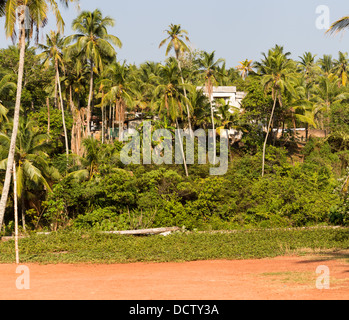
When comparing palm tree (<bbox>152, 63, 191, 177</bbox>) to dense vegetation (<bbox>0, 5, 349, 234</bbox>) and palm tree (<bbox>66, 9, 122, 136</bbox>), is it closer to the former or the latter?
dense vegetation (<bbox>0, 5, 349, 234</bbox>)

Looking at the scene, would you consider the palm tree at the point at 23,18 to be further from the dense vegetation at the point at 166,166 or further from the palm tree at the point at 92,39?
the palm tree at the point at 92,39

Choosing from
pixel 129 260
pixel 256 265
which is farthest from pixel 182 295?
pixel 129 260

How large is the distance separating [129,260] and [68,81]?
25120 millimetres

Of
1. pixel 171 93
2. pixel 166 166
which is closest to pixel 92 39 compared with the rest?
pixel 171 93

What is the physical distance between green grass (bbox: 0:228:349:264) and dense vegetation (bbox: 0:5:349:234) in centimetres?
254

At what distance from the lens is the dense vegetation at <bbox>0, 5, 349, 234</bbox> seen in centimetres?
2708

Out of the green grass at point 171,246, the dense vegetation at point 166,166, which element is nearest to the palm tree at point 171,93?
the dense vegetation at point 166,166

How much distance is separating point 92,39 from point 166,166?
11686 millimetres

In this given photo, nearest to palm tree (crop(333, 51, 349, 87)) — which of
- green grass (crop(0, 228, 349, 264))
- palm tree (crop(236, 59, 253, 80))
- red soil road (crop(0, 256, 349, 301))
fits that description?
palm tree (crop(236, 59, 253, 80))

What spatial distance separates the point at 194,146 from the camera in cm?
3488

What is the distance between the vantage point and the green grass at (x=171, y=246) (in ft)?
60.2

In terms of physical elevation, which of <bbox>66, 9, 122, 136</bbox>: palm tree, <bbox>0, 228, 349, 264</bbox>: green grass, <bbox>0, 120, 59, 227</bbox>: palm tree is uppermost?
<bbox>66, 9, 122, 136</bbox>: palm tree

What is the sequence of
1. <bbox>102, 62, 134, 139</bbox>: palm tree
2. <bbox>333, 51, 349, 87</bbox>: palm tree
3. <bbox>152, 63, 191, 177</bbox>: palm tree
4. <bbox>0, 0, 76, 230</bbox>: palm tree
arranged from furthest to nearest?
<bbox>333, 51, 349, 87</bbox>: palm tree < <bbox>102, 62, 134, 139</bbox>: palm tree < <bbox>152, 63, 191, 177</bbox>: palm tree < <bbox>0, 0, 76, 230</bbox>: palm tree

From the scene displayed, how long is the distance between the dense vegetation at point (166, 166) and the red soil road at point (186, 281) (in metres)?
6.59
